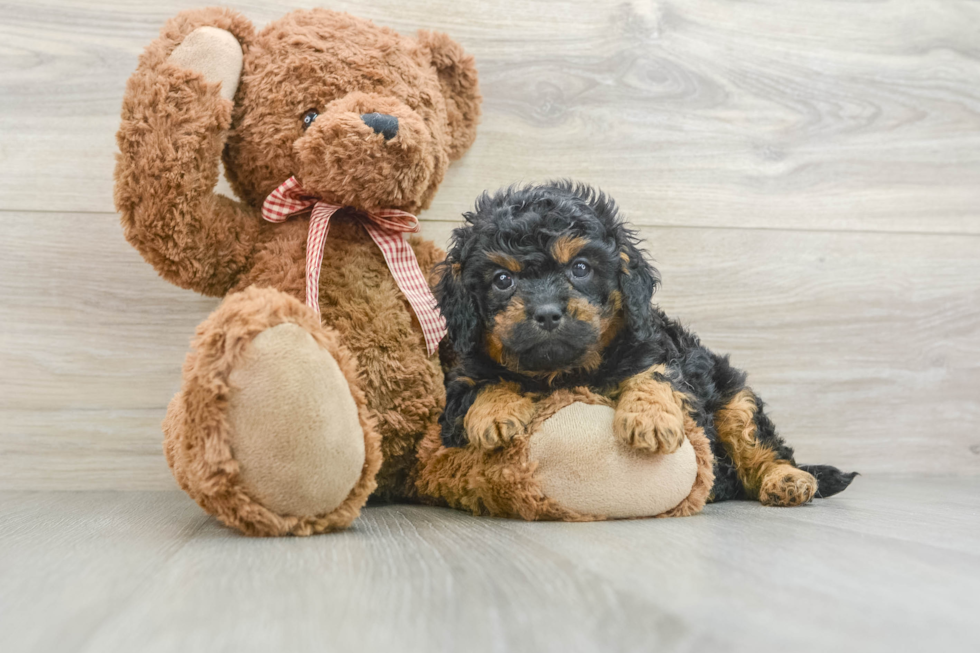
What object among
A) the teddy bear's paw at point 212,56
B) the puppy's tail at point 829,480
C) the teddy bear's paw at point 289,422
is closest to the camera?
the teddy bear's paw at point 289,422

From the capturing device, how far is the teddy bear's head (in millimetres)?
1447

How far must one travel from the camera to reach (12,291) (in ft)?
6.32

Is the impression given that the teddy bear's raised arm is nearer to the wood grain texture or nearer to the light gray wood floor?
the wood grain texture

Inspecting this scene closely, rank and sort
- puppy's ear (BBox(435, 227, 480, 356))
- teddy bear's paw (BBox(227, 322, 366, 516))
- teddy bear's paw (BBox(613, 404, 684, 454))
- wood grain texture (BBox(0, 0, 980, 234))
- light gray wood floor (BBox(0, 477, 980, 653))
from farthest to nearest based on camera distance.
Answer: wood grain texture (BBox(0, 0, 980, 234)) < puppy's ear (BBox(435, 227, 480, 356)) < teddy bear's paw (BBox(613, 404, 684, 454)) < teddy bear's paw (BBox(227, 322, 366, 516)) < light gray wood floor (BBox(0, 477, 980, 653))

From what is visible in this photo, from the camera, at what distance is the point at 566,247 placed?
52.9 inches

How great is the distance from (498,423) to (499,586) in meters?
0.47

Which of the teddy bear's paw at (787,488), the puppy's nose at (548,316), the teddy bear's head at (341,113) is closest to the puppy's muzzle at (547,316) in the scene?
the puppy's nose at (548,316)

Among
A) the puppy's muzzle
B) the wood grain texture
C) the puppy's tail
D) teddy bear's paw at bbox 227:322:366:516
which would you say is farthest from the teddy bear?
the puppy's tail

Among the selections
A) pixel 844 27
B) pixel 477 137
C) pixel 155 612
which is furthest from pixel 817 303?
pixel 155 612

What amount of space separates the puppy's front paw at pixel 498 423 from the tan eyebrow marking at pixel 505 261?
25 centimetres

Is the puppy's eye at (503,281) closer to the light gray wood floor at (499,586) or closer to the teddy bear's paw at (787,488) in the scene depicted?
the light gray wood floor at (499,586)

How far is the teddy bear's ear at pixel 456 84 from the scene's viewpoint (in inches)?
69.8

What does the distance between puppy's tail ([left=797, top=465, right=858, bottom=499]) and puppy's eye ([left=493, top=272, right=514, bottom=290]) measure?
34.5 inches

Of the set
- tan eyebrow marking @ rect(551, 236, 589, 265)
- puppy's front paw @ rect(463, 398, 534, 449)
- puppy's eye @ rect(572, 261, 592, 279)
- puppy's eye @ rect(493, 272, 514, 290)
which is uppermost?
tan eyebrow marking @ rect(551, 236, 589, 265)
